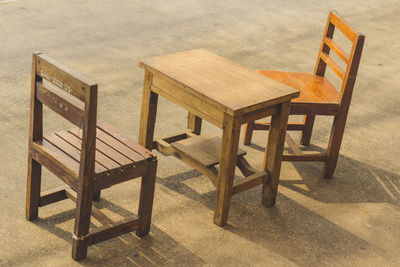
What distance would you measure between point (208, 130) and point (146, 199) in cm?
165

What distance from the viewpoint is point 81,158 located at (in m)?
3.07

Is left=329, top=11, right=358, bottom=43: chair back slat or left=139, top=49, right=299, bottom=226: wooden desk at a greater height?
left=329, top=11, right=358, bottom=43: chair back slat

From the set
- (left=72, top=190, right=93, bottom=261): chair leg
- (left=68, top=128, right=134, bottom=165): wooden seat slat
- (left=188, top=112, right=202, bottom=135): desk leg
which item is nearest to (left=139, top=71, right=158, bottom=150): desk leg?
(left=188, top=112, right=202, bottom=135): desk leg

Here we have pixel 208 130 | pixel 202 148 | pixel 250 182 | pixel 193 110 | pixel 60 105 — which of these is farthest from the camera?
pixel 208 130

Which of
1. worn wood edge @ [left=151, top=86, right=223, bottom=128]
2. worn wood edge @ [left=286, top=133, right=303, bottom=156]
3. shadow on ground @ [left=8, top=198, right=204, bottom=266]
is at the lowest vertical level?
shadow on ground @ [left=8, top=198, right=204, bottom=266]

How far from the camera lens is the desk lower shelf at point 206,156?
388 cm

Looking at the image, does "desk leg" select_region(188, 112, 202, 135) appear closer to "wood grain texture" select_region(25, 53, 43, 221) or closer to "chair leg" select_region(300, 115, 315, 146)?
"chair leg" select_region(300, 115, 315, 146)

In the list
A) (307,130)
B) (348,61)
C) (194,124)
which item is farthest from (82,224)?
(307,130)

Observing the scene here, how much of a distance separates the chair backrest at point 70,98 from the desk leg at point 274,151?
47.5 inches

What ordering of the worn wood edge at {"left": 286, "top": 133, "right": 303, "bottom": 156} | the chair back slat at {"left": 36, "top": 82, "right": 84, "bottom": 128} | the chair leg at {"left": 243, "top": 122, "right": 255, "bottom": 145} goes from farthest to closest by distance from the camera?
1. the chair leg at {"left": 243, "top": 122, "right": 255, "bottom": 145}
2. the worn wood edge at {"left": 286, "top": 133, "right": 303, "bottom": 156}
3. the chair back slat at {"left": 36, "top": 82, "right": 84, "bottom": 128}

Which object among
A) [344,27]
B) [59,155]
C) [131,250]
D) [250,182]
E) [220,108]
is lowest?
[131,250]

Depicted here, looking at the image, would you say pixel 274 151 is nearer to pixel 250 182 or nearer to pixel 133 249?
pixel 250 182

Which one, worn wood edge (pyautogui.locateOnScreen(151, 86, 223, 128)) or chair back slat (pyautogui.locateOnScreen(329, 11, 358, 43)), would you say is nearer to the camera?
worn wood edge (pyautogui.locateOnScreen(151, 86, 223, 128))

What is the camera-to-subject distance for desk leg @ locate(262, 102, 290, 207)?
12.3 ft
